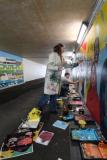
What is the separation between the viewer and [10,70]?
7137 millimetres

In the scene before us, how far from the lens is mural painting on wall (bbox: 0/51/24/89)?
20.9 feet

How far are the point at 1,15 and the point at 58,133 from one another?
1.95 m

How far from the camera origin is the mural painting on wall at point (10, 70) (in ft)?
20.9

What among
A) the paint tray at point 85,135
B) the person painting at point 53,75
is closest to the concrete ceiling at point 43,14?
the person painting at point 53,75

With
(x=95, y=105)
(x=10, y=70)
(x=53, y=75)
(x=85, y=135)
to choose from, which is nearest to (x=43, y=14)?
(x=53, y=75)

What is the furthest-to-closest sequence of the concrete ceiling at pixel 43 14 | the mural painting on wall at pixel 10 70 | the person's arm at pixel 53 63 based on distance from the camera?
the mural painting on wall at pixel 10 70 → the person's arm at pixel 53 63 → the concrete ceiling at pixel 43 14

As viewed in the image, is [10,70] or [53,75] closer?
[53,75]

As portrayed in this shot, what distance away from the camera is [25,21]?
2.72 m

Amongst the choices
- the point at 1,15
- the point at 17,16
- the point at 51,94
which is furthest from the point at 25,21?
the point at 51,94

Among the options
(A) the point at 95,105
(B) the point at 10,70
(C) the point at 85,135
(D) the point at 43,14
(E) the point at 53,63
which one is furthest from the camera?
(B) the point at 10,70

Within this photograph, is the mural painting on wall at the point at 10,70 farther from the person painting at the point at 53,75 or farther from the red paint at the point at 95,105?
the red paint at the point at 95,105

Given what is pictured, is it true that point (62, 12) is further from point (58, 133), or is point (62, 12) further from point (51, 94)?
point (58, 133)

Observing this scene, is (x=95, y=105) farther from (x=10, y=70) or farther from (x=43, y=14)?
(x=10, y=70)

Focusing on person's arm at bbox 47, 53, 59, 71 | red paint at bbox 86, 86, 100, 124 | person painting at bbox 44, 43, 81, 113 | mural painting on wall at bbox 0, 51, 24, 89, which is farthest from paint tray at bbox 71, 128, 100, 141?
mural painting on wall at bbox 0, 51, 24, 89
